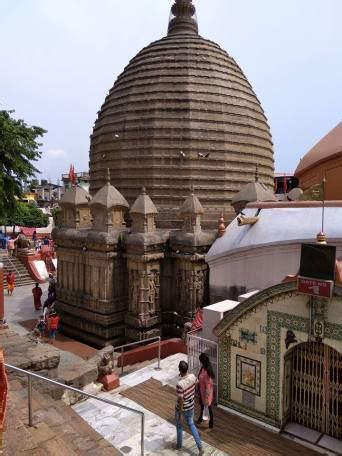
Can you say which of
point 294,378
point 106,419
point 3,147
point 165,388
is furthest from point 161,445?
point 3,147

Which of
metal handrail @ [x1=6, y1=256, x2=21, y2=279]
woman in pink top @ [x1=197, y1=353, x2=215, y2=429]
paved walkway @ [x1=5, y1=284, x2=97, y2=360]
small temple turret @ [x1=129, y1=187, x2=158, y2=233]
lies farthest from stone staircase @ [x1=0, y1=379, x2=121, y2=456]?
metal handrail @ [x1=6, y1=256, x2=21, y2=279]

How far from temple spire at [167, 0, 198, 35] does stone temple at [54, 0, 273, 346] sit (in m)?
0.07

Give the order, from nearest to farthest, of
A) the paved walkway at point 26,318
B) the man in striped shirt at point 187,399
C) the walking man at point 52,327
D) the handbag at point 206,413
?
the man in striped shirt at point 187,399 → the handbag at point 206,413 → the paved walkway at point 26,318 → the walking man at point 52,327

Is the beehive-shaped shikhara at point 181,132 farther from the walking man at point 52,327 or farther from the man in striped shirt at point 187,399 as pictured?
the man in striped shirt at point 187,399

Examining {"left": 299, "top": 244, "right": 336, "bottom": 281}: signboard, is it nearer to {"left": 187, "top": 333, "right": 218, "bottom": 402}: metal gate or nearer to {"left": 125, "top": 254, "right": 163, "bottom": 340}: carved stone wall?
{"left": 187, "top": 333, "right": 218, "bottom": 402}: metal gate

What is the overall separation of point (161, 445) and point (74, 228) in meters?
11.5

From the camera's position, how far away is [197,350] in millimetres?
9781

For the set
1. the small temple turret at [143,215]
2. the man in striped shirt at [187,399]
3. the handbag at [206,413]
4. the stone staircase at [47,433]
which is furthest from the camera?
the small temple turret at [143,215]

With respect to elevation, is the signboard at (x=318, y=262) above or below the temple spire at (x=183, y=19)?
below

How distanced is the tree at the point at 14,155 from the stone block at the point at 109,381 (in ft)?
23.6

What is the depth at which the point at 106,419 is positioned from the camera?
27.3 ft

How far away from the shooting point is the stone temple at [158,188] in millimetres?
15539

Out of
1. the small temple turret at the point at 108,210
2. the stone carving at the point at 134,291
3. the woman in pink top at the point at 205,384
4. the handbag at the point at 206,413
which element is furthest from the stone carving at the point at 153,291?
the woman in pink top at the point at 205,384

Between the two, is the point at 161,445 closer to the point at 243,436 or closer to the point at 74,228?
the point at 243,436
